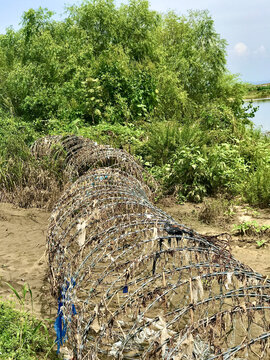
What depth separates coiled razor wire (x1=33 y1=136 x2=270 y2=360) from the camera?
2105 millimetres

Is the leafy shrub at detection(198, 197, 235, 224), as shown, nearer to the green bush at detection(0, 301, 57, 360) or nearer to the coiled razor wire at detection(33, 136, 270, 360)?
the coiled razor wire at detection(33, 136, 270, 360)

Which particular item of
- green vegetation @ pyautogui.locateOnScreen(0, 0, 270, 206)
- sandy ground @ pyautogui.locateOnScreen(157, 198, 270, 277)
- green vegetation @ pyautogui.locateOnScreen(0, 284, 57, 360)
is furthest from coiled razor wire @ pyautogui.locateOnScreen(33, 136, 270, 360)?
green vegetation @ pyautogui.locateOnScreen(0, 0, 270, 206)

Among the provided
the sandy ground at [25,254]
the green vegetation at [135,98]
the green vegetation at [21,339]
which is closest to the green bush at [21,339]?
the green vegetation at [21,339]

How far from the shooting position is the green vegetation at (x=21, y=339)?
316 centimetres

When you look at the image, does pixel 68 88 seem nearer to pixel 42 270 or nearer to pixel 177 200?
pixel 177 200

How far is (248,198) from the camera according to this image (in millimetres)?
7191

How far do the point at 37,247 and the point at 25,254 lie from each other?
0.82ft

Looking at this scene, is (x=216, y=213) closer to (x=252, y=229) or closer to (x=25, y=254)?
(x=252, y=229)

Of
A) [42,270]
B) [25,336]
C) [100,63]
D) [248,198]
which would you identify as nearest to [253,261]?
[248,198]

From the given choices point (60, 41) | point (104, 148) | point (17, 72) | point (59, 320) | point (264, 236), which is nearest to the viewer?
point (59, 320)

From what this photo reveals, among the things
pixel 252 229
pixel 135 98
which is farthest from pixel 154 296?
pixel 135 98

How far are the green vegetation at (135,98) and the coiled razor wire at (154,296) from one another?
9.73 ft

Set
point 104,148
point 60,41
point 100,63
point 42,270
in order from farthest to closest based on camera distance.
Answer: point 60,41, point 100,63, point 104,148, point 42,270

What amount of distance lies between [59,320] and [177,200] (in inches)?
184
